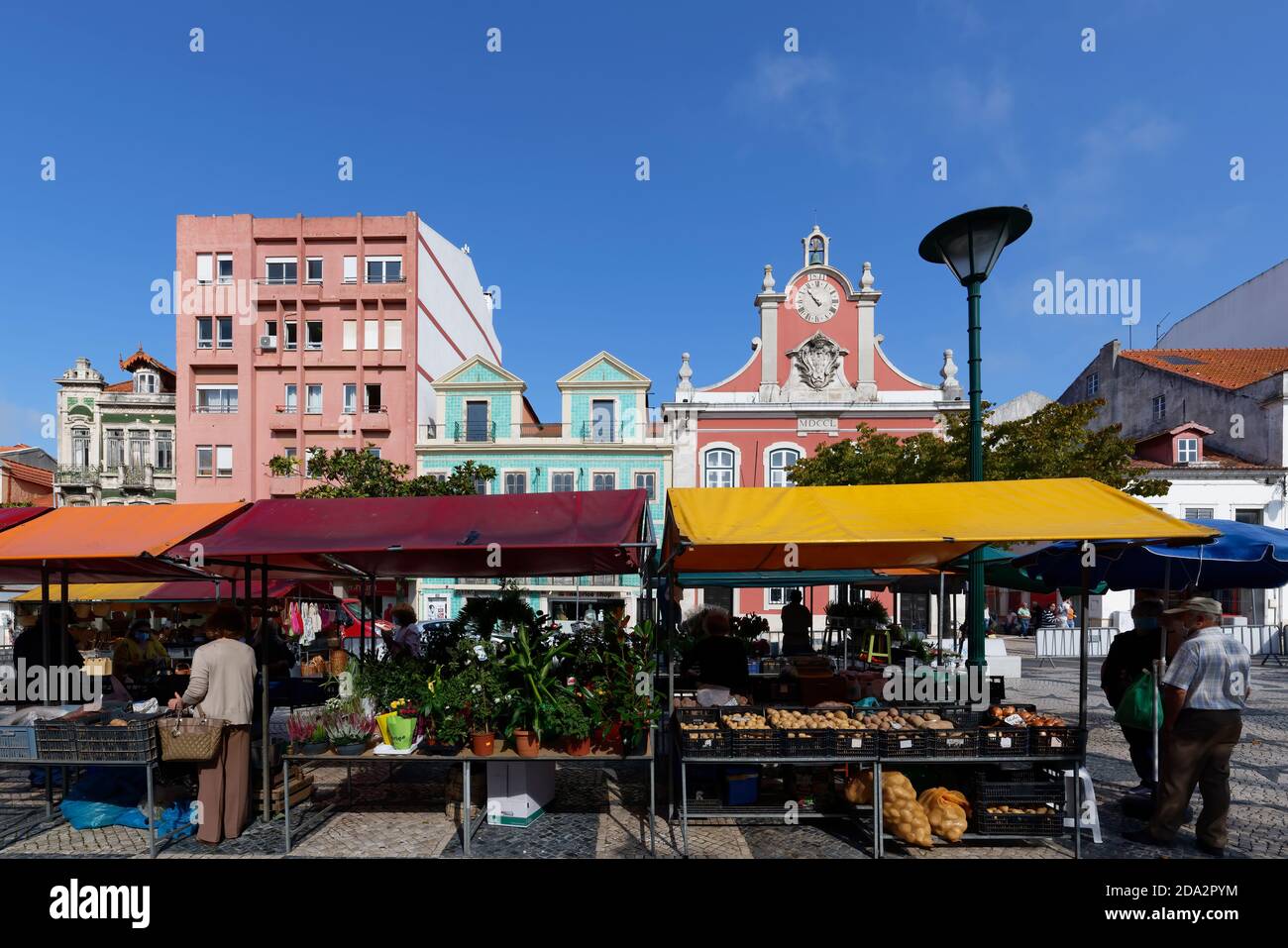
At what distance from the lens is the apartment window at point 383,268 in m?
33.4

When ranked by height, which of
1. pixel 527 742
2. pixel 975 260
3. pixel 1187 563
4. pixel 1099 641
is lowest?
pixel 1099 641

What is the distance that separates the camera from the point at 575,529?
574 cm

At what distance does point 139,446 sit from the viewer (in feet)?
111

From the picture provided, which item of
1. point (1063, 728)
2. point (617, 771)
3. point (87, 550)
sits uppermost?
point (87, 550)

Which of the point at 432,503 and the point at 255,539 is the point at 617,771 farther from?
the point at 255,539

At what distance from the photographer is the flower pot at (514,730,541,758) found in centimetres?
562

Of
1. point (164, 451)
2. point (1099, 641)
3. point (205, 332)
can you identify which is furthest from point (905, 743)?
point (164, 451)

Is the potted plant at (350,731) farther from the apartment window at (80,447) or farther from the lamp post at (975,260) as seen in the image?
the apartment window at (80,447)

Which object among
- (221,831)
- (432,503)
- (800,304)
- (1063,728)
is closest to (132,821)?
(221,831)

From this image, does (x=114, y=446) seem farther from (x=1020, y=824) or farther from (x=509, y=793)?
(x=1020, y=824)

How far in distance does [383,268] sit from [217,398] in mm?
9650

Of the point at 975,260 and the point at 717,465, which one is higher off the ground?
the point at 975,260

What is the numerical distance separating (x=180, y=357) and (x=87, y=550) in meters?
32.5

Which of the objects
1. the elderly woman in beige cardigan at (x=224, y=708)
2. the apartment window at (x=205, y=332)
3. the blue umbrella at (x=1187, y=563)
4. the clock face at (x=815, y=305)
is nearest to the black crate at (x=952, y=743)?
the blue umbrella at (x=1187, y=563)
